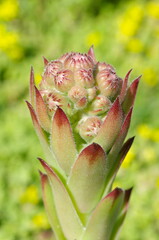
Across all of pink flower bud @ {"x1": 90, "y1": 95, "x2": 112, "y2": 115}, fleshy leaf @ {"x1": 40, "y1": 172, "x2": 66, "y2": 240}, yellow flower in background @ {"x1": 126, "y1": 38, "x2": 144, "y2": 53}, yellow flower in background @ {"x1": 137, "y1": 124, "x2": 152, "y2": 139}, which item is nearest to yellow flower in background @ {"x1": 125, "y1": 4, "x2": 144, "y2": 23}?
yellow flower in background @ {"x1": 126, "y1": 38, "x2": 144, "y2": 53}

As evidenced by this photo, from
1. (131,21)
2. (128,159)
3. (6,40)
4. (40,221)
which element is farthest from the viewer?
(131,21)

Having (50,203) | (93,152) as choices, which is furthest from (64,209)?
(93,152)

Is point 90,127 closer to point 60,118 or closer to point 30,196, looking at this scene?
point 60,118

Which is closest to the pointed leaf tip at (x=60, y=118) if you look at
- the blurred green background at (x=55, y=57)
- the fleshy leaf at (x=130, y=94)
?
the fleshy leaf at (x=130, y=94)

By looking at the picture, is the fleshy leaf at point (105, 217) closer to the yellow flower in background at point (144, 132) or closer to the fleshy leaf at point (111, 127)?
the fleshy leaf at point (111, 127)

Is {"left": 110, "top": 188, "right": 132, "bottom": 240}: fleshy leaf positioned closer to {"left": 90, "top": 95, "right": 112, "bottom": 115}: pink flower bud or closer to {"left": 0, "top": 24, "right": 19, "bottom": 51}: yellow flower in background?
{"left": 90, "top": 95, "right": 112, "bottom": 115}: pink flower bud
